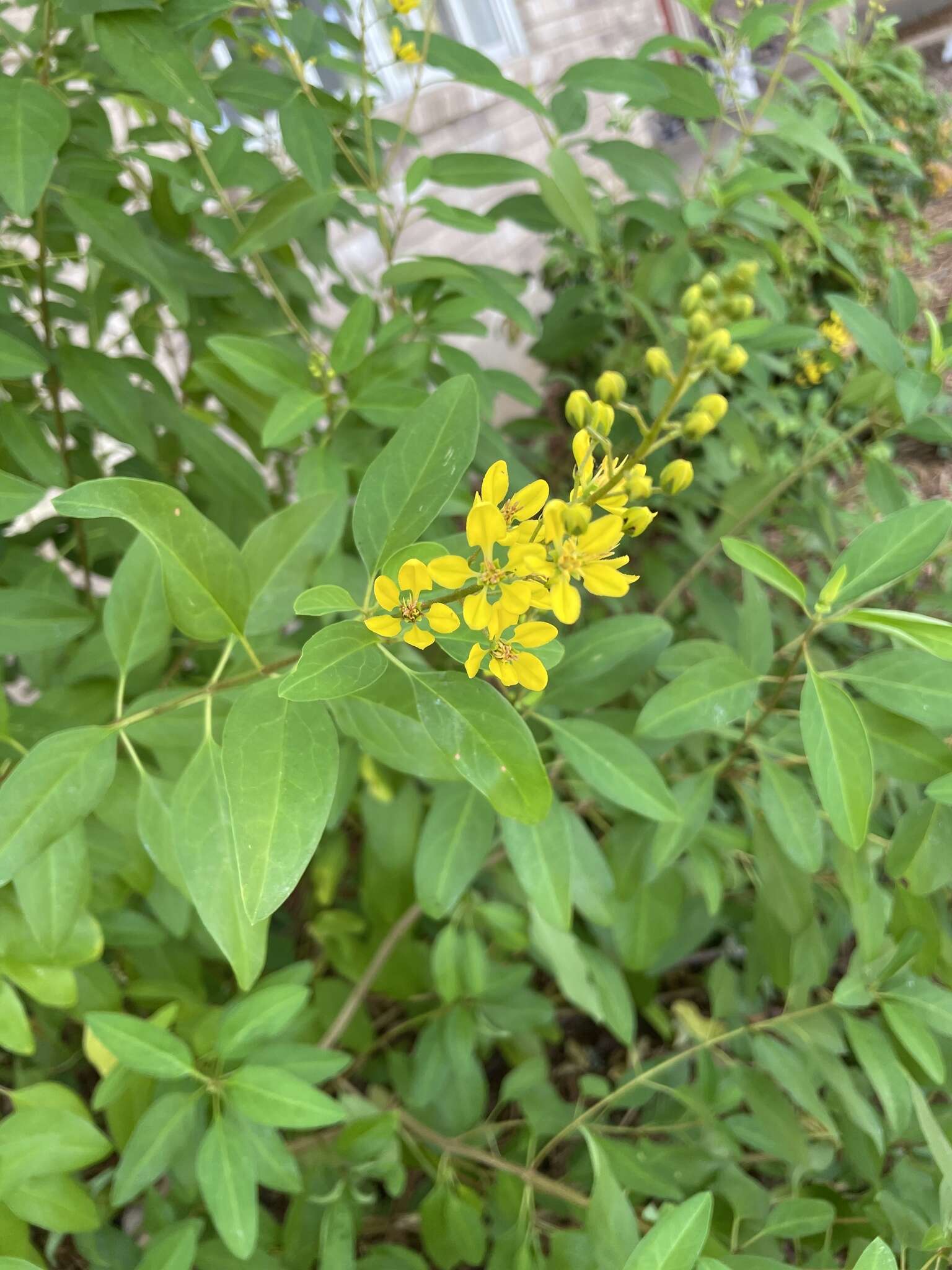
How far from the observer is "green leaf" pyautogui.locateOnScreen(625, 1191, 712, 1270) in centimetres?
54

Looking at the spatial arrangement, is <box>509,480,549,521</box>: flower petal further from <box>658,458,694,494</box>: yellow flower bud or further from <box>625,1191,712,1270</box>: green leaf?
<box>625,1191,712,1270</box>: green leaf

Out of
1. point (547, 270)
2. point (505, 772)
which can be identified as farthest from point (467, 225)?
point (547, 270)

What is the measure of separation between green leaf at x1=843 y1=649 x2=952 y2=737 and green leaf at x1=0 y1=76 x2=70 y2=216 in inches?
31.9

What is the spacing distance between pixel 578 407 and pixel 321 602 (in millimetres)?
228

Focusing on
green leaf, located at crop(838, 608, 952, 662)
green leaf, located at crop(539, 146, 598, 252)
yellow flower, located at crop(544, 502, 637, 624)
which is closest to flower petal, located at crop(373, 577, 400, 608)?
yellow flower, located at crop(544, 502, 637, 624)

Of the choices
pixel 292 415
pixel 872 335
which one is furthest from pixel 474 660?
pixel 872 335

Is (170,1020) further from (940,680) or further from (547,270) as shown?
(547,270)

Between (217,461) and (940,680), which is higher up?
(217,461)

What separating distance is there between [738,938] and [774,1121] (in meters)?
0.64

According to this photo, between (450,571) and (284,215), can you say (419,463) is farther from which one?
(284,215)

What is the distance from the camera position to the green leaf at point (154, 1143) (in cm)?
75

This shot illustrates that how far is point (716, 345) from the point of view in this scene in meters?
0.59

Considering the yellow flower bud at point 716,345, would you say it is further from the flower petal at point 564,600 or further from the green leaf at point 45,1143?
the green leaf at point 45,1143

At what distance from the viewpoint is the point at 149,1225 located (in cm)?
93
